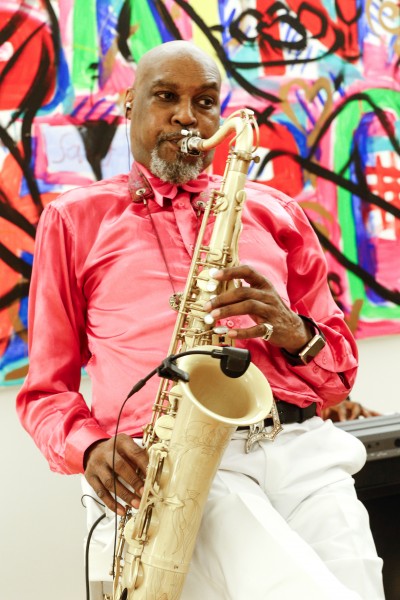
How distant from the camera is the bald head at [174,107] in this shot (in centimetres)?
210

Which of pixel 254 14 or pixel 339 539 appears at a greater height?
pixel 254 14

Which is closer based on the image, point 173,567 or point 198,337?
point 173,567

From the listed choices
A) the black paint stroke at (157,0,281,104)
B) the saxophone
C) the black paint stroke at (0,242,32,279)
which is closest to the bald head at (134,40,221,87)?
the black paint stroke at (157,0,281,104)

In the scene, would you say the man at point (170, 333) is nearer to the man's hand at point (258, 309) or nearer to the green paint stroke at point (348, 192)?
the man's hand at point (258, 309)

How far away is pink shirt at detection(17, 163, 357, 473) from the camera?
1921 mm

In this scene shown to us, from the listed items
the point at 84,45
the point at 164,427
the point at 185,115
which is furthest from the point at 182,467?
the point at 84,45

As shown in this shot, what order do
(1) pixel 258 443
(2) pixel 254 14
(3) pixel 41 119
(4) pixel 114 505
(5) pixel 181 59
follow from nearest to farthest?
(4) pixel 114 505, (1) pixel 258 443, (5) pixel 181 59, (3) pixel 41 119, (2) pixel 254 14

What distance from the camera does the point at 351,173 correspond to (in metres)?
3.06

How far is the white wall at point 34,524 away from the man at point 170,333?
58 cm

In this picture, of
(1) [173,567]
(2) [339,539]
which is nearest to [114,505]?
(1) [173,567]

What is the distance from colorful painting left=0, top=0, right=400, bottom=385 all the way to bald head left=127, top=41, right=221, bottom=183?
1.44ft

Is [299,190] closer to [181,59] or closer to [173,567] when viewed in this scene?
[181,59]

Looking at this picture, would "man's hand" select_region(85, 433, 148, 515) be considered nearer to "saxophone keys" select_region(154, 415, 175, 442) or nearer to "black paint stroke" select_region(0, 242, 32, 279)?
"saxophone keys" select_region(154, 415, 175, 442)

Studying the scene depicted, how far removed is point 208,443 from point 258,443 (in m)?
0.30
